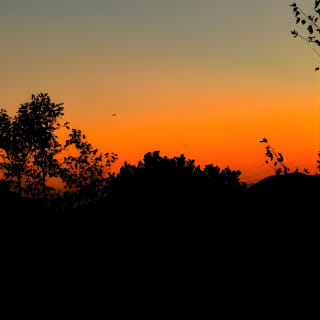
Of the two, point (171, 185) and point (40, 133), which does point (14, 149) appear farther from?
point (171, 185)

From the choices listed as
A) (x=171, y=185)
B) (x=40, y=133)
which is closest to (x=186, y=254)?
(x=171, y=185)

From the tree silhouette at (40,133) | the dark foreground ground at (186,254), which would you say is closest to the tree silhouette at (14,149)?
the tree silhouette at (40,133)

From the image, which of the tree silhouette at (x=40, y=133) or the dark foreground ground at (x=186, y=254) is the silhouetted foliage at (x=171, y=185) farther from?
the tree silhouette at (x=40, y=133)

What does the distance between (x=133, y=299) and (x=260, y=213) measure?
840cm

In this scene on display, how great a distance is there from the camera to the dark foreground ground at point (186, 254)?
19094mm

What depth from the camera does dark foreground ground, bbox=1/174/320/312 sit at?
19.1 m

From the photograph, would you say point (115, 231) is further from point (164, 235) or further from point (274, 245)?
point (274, 245)

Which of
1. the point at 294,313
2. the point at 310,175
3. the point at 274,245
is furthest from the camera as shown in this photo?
the point at 310,175

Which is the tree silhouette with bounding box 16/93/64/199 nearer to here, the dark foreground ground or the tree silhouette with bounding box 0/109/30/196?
the tree silhouette with bounding box 0/109/30/196

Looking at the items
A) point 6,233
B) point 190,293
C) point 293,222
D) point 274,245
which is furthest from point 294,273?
point 6,233

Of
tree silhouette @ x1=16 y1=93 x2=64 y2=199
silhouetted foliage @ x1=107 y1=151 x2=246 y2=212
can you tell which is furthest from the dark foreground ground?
tree silhouette @ x1=16 y1=93 x2=64 y2=199

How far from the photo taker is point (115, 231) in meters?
20.5

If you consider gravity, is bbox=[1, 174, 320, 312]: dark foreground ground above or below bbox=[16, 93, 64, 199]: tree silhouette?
below

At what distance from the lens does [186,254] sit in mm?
19578
